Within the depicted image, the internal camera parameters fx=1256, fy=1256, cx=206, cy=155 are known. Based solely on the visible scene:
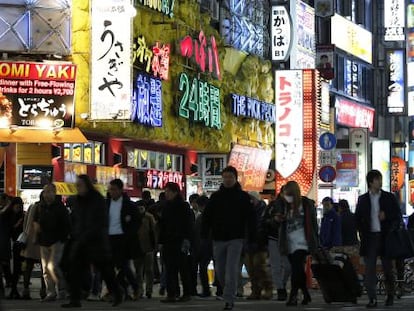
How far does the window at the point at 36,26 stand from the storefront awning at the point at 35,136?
2041 millimetres

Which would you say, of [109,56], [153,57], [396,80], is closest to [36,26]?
[109,56]

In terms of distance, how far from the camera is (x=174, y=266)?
19.6 metres

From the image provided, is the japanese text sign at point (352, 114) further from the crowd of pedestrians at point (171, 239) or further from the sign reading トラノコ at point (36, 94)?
the crowd of pedestrians at point (171, 239)

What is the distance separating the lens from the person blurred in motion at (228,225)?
1741cm

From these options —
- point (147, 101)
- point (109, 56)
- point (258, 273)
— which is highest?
point (109, 56)

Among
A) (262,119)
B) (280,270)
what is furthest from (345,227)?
(262,119)

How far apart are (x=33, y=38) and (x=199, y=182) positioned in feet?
41.2

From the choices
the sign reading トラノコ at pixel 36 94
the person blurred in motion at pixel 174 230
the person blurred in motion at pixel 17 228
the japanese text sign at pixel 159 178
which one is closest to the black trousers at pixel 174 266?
the person blurred in motion at pixel 174 230

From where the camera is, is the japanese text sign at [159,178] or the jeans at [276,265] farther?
the japanese text sign at [159,178]

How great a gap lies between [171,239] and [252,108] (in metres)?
24.9

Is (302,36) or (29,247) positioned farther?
(302,36)

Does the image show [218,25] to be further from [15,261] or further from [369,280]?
[369,280]

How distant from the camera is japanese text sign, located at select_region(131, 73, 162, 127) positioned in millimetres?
32625

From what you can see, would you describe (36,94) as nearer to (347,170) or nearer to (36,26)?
(36,26)
